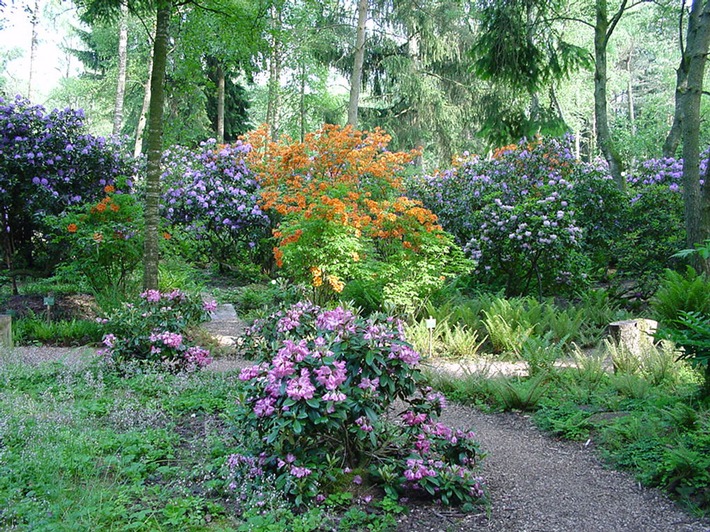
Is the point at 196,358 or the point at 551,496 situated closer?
the point at 551,496

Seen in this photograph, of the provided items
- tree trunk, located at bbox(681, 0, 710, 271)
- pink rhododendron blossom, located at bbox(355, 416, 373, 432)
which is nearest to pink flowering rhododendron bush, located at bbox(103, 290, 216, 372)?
pink rhododendron blossom, located at bbox(355, 416, 373, 432)

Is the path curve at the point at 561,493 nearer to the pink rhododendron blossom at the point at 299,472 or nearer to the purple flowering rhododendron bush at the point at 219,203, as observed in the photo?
the pink rhododendron blossom at the point at 299,472

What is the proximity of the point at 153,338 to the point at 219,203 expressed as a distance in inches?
260

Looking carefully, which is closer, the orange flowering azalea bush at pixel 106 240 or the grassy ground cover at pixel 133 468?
the grassy ground cover at pixel 133 468

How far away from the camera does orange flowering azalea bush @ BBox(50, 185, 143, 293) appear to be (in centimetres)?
744

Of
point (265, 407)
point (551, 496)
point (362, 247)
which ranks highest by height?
point (362, 247)

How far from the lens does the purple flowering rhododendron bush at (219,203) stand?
1139 cm

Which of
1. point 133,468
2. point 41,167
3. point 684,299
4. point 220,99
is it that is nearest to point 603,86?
point 684,299

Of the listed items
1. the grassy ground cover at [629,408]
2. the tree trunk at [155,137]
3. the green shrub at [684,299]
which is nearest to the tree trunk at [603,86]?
the green shrub at [684,299]

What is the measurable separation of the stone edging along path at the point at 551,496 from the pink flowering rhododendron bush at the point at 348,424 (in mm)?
168

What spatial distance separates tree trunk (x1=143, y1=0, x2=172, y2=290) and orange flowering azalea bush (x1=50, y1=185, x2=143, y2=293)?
113 cm

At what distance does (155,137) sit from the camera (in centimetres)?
642

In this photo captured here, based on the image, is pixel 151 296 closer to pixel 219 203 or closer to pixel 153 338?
pixel 153 338

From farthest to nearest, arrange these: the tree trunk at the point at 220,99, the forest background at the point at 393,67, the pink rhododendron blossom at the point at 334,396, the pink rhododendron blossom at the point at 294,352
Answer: the tree trunk at the point at 220,99
the forest background at the point at 393,67
the pink rhododendron blossom at the point at 294,352
the pink rhododendron blossom at the point at 334,396
